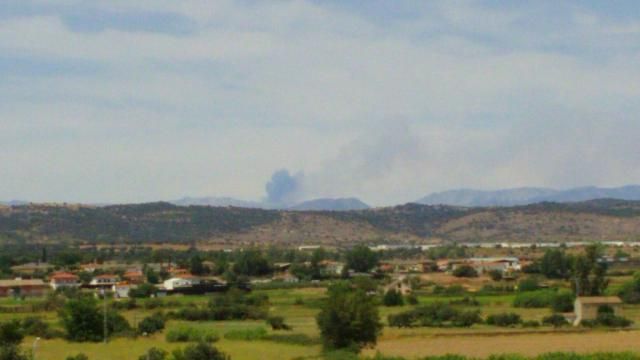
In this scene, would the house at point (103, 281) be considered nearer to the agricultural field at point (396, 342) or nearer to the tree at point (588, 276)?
the agricultural field at point (396, 342)

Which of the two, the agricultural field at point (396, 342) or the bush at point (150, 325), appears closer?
the agricultural field at point (396, 342)

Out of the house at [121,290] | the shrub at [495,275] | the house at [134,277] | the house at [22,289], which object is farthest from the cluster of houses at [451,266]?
the house at [22,289]

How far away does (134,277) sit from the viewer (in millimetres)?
100000

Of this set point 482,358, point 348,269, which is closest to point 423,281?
point 348,269

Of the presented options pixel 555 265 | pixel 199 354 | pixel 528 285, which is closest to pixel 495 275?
pixel 555 265

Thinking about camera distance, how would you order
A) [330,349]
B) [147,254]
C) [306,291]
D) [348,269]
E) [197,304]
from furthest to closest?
[147,254] < [348,269] < [306,291] < [197,304] < [330,349]

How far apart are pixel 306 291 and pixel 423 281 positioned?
1436 cm

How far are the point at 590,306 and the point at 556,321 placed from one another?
4.01 m

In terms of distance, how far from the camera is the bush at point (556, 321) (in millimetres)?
63688

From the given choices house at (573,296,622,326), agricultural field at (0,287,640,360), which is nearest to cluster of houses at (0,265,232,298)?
agricultural field at (0,287,640,360)

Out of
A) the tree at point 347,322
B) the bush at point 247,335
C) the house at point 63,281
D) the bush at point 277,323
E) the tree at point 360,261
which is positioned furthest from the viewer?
the tree at point 360,261

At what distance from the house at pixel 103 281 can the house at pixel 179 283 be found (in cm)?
440

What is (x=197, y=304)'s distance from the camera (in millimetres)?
76750

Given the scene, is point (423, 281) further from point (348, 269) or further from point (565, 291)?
point (565, 291)
